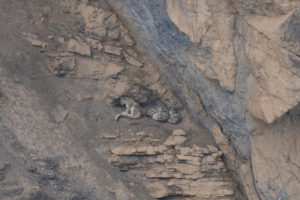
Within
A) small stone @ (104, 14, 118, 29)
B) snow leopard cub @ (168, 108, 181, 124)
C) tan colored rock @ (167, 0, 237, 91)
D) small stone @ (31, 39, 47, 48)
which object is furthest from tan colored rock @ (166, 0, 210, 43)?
small stone @ (31, 39, 47, 48)

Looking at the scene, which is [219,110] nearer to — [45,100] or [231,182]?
[231,182]

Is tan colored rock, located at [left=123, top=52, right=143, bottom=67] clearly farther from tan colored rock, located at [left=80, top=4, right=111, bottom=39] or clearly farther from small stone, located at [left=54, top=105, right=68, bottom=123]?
small stone, located at [left=54, top=105, right=68, bottom=123]

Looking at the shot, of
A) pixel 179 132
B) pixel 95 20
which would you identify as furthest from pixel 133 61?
pixel 179 132

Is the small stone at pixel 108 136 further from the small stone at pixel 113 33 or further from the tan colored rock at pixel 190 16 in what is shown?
the tan colored rock at pixel 190 16

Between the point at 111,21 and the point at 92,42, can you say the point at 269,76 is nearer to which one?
the point at 111,21

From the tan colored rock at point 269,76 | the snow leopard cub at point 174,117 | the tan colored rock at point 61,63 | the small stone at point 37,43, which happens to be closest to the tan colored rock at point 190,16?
the tan colored rock at point 269,76
